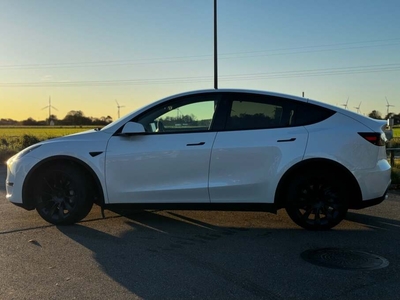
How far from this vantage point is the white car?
4.85 metres

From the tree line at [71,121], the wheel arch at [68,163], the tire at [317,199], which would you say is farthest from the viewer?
the tree line at [71,121]

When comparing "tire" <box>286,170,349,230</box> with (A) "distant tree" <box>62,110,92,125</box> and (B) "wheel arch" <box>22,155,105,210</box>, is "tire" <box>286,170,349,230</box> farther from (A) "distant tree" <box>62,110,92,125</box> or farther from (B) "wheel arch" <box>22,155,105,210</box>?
(A) "distant tree" <box>62,110,92,125</box>

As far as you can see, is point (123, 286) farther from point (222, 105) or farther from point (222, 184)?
point (222, 105)

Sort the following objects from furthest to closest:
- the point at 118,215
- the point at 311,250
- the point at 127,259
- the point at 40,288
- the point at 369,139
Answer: the point at 118,215 → the point at 369,139 → the point at 311,250 → the point at 127,259 → the point at 40,288

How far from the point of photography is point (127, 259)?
4070mm

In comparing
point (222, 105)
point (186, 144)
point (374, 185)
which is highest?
point (222, 105)

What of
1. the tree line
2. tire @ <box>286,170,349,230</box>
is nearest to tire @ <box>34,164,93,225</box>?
tire @ <box>286,170,349,230</box>

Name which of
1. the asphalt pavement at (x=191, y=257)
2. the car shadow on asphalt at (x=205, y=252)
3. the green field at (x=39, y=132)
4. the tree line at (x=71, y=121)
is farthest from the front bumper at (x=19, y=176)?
the tree line at (x=71, y=121)

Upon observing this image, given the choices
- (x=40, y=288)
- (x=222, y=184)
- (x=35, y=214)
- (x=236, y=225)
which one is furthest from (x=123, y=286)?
(x=35, y=214)

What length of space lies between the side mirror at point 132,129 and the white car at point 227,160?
1 centimetres

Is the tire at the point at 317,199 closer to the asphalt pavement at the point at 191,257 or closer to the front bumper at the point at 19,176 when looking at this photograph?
the asphalt pavement at the point at 191,257

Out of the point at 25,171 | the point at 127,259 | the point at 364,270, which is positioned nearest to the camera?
the point at 364,270

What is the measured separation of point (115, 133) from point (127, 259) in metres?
1.70

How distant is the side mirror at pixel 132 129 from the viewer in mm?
4910
